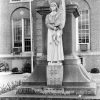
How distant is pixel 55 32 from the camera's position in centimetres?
916

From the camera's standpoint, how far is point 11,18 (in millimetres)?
33625

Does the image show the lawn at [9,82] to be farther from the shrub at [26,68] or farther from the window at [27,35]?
the window at [27,35]

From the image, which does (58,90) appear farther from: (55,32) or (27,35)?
(27,35)

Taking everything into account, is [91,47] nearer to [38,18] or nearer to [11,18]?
[38,18]

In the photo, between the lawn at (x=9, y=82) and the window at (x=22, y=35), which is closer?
Result: the lawn at (x=9, y=82)

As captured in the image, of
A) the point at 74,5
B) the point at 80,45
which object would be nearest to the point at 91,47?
the point at 80,45

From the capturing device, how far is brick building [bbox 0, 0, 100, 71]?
1184 inches

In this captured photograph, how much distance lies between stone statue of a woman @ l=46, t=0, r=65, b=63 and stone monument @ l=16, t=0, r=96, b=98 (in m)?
0.17

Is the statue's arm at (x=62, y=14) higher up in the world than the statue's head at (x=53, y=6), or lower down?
lower down

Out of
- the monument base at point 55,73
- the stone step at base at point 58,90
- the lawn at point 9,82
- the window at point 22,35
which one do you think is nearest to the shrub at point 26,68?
the window at point 22,35

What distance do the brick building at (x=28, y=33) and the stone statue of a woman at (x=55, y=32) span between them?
2076cm

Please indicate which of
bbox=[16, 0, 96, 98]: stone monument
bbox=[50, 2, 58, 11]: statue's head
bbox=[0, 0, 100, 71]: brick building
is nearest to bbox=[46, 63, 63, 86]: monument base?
bbox=[16, 0, 96, 98]: stone monument

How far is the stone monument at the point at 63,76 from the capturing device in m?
8.98

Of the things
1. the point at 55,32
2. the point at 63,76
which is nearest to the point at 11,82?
the point at 63,76
